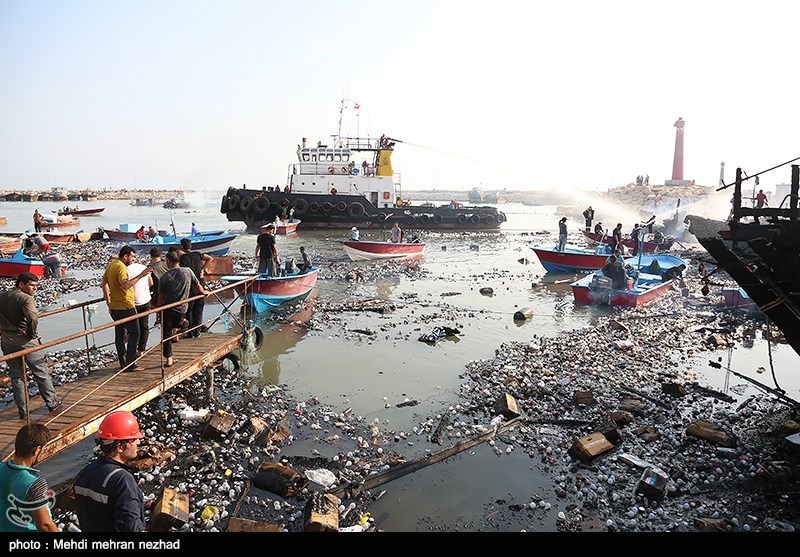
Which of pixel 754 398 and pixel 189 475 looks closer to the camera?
pixel 189 475

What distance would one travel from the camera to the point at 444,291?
16672 mm

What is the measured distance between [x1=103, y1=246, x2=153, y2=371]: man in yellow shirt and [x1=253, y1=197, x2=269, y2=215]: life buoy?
28.5 metres

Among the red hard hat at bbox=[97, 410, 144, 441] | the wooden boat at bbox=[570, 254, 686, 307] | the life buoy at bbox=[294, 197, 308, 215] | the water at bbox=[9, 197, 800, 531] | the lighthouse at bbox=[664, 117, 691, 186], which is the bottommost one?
the water at bbox=[9, 197, 800, 531]

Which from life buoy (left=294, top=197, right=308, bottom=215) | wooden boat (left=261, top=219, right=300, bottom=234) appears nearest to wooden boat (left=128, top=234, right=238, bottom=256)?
wooden boat (left=261, top=219, right=300, bottom=234)

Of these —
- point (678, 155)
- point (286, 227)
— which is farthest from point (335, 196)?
point (678, 155)

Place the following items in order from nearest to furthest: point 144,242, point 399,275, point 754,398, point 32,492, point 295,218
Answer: point 32,492, point 754,398, point 399,275, point 144,242, point 295,218

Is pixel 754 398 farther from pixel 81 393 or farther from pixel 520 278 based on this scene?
pixel 520 278

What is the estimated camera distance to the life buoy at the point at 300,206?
114 ft

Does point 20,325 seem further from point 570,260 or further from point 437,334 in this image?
point 570,260

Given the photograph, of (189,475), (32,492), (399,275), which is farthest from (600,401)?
(399,275)

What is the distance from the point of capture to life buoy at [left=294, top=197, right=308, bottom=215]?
3484 centimetres

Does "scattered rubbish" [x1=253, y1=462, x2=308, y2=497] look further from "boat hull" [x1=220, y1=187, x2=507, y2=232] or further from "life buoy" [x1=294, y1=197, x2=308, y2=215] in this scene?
"life buoy" [x1=294, y1=197, x2=308, y2=215]
